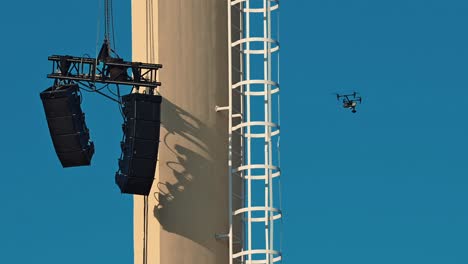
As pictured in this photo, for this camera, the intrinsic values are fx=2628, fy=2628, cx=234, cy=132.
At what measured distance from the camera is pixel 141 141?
7731cm

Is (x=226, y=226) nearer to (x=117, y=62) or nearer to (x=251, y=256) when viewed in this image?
(x=251, y=256)

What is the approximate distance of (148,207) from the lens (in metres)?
80.1

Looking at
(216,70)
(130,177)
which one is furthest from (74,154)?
(216,70)

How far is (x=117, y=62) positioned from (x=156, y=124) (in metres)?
2.19

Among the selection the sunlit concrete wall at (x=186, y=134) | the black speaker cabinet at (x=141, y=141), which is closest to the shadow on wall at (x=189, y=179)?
the sunlit concrete wall at (x=186, y=134)

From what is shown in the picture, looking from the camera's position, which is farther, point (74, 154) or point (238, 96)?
point (238, 96)

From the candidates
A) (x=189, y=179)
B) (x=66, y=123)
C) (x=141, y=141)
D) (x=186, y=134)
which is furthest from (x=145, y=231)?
(x=66, y=123)

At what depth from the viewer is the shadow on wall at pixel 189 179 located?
8012cm

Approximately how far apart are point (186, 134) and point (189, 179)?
1.39 meters

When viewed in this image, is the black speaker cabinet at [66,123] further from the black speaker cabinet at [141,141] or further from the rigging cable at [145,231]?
the rigging cable at [145,231]

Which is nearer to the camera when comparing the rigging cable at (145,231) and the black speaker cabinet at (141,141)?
the black speaker cabinet at (141,141)

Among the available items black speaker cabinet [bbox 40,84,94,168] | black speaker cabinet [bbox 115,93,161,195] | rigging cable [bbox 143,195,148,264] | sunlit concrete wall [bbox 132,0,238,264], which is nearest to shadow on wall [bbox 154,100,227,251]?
→ sunlit concrete wall [bbox 132,0,238,264]

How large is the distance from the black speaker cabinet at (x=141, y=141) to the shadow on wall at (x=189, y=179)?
252 centimetres

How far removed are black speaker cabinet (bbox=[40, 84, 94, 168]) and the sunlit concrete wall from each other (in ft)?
12.3
